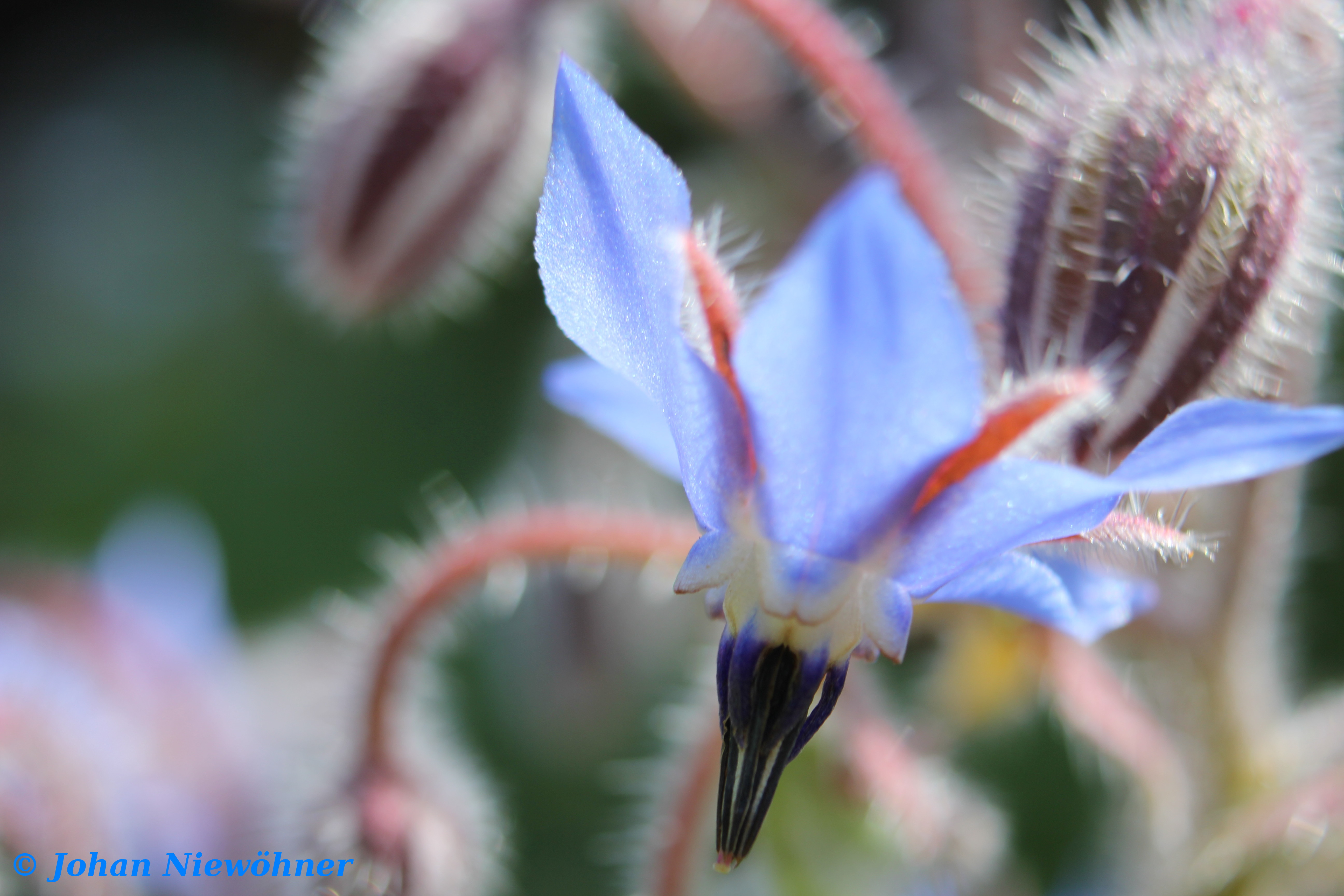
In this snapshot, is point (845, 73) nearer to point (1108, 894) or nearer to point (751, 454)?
point (751, 454)

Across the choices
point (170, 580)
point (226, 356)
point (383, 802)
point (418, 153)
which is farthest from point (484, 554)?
point (226, 356)

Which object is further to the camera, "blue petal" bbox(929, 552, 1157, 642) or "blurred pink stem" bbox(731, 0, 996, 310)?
"blurred pink stem" bbox(731, 0, 996, 310)

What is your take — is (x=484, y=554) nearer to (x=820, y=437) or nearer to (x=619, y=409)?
(x=619, y=409)

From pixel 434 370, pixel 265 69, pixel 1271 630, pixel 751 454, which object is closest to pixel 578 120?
pixel 751 454

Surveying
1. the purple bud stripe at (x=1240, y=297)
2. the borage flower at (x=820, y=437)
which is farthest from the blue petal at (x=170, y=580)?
the purple bud stripe at (x=1240, y=297)

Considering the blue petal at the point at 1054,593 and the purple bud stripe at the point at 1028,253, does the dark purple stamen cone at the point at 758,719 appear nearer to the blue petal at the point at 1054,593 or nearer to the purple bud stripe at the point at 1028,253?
the blue petal at the point at 1054,593

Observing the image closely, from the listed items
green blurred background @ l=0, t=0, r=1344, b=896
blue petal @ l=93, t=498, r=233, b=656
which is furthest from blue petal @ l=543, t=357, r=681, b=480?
green blurred background @ l=0, t=0, r=1344, b=896

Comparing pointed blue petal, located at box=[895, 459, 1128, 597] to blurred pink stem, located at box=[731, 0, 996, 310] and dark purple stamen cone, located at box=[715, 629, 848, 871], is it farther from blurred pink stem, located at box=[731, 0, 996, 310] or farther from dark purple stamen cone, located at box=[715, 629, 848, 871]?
blurred pink stem, located at box=[731, 0, 996, 310]
